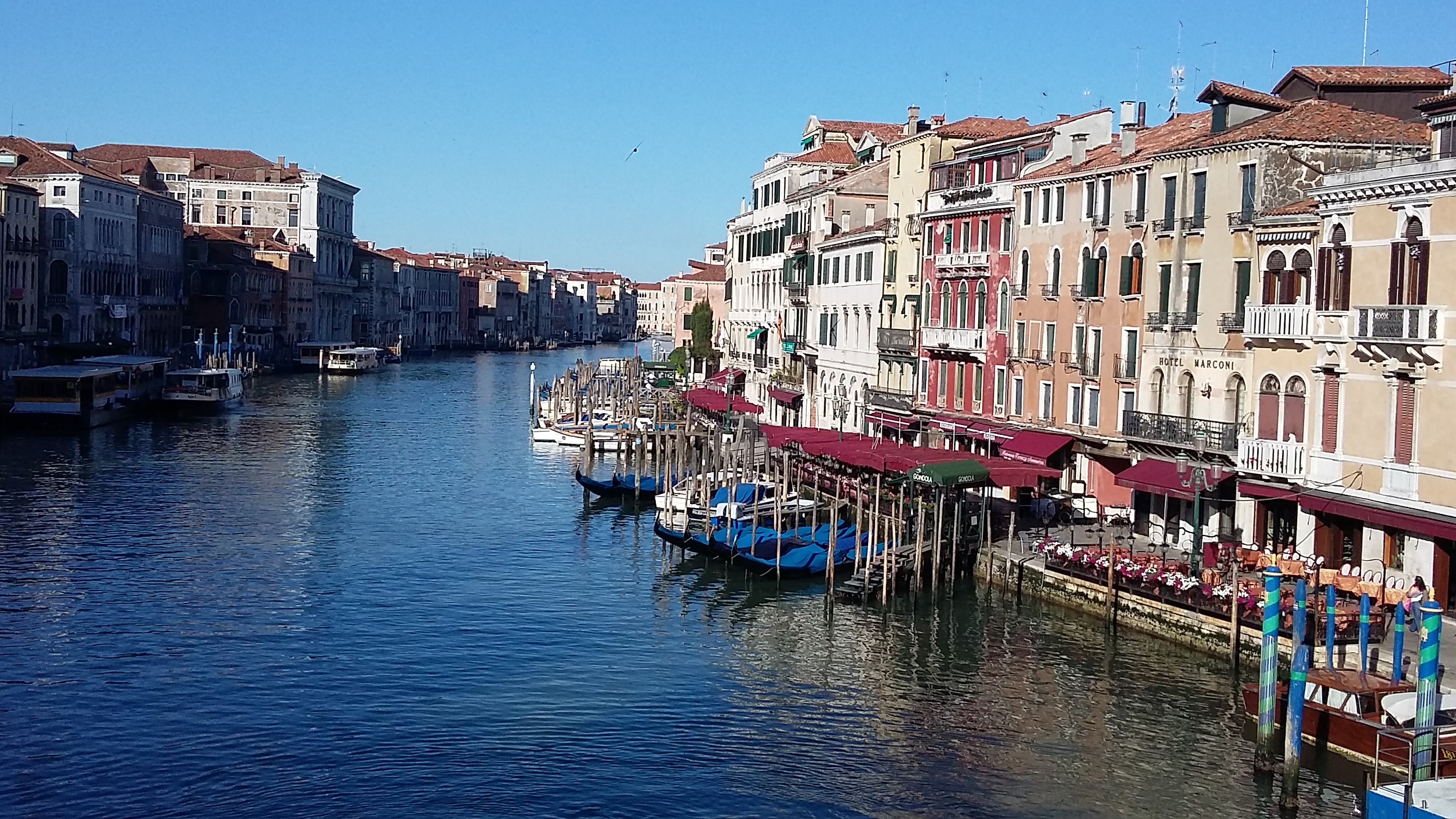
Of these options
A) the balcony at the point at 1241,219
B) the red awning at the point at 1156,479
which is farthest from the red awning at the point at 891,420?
the balcony at the point at 1241,219

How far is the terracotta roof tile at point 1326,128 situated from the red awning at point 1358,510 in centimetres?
521

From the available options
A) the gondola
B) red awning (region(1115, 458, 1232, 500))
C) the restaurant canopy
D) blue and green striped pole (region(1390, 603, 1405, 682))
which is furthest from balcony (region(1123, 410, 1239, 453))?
the restaurant canopy

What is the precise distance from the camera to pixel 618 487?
120ft

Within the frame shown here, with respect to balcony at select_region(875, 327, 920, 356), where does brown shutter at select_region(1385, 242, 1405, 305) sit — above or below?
above

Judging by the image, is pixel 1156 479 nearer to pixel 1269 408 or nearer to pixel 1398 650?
pixel 1269 408

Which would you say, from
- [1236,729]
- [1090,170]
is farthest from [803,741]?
[1090,170]

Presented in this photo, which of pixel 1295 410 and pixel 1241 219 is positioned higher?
pixel 1241 219

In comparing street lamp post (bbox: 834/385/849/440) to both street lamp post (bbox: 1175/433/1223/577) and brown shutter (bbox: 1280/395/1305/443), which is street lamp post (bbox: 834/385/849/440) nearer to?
street lamp post (bbox: 1175/433/1223/577)

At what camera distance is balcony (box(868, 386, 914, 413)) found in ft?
114

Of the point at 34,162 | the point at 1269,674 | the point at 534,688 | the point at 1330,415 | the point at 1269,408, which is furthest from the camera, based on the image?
the point at 34,162

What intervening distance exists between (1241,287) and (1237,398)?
65.3 inches

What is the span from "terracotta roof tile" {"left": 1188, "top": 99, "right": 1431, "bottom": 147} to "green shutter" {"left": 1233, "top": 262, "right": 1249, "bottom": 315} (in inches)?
73.1

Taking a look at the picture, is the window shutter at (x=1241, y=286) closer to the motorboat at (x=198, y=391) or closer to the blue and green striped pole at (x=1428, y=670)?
the blue and green striped pole at (x=1428, y=670)

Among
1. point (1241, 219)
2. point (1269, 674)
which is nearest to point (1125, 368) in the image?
point (1241, 219)
